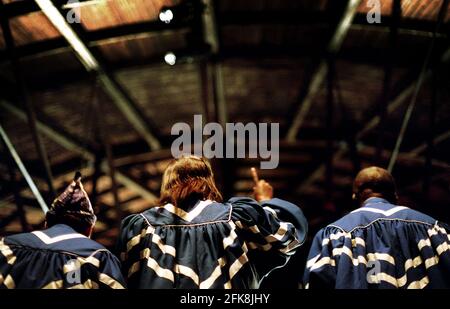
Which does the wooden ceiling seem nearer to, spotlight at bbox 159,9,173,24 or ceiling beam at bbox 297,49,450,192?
ceiling beam at bbox 297,49,450,192

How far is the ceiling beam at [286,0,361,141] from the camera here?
469cm

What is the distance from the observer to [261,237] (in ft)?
8.54

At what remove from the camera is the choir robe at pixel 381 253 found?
2564mm

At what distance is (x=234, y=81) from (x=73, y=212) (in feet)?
13.8

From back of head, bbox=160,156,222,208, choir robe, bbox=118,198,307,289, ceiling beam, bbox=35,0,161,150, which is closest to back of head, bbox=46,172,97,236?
choir robe, bbox=118,198,307,289

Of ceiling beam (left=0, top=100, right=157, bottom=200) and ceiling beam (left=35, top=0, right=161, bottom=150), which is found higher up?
ceiling beam (left=35, top=0, right=161, bottom=150)

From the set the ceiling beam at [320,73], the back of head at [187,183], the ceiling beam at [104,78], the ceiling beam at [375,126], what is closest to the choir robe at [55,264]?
the back of head at [187,183]

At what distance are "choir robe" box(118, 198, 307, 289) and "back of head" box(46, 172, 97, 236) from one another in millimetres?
308

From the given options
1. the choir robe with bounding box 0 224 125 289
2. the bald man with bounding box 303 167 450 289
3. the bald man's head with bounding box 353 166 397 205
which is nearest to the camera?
the choir robe with bounding box 0 224 125 289

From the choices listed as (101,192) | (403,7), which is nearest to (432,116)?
(403,7)

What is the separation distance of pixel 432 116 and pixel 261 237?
3250 millimetres

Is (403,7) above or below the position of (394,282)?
above
